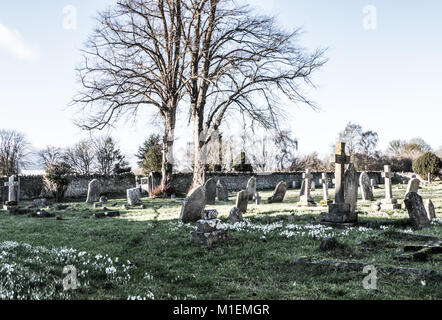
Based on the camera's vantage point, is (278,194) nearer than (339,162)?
No

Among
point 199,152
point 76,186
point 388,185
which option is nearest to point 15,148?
point 76,186

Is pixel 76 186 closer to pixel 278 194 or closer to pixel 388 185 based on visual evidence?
pixel 278 194

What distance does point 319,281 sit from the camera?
17.5 ft

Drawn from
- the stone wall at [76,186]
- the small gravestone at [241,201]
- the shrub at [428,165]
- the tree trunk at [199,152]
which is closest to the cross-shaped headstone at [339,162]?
the small gravestone at [241,201]

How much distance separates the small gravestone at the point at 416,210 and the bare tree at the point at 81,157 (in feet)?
163

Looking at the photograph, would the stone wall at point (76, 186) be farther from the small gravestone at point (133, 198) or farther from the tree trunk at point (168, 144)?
the small gravestone at point (133, 198)

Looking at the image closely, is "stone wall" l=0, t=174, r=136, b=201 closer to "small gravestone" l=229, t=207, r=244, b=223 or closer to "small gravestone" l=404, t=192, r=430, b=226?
"small gravestone" l=229, t=207, r=244, b=223

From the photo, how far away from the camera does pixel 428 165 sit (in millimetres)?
37031

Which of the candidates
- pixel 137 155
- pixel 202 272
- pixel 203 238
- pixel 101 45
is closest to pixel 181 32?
pixel 101 45

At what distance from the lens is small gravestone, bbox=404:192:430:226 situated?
400 inches

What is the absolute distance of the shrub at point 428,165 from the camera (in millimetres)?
36750

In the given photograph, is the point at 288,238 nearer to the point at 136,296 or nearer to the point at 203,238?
the point at 203,238

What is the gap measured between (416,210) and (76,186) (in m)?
29.0

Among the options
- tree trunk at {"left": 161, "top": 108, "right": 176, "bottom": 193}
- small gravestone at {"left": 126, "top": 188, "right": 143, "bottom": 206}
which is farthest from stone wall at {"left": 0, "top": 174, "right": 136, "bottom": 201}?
small gravestone at {"left": 126, "top": 188, "right": 143, "bottom": 206}
